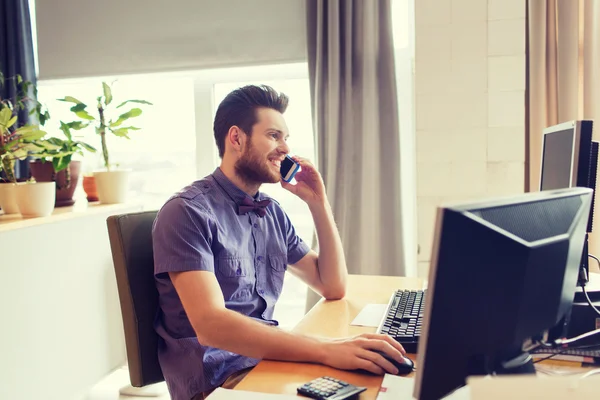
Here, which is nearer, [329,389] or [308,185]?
[329,389]

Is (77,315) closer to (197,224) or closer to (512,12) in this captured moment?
(197,224)

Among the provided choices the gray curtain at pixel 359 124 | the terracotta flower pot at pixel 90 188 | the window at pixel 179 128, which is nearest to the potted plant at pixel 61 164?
the terracotta flower pot at pixel 90 188

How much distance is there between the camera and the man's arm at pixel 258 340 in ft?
3.23

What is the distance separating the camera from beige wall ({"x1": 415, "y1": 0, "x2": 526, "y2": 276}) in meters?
2.20

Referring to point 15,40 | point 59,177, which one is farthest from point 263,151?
point 15,40

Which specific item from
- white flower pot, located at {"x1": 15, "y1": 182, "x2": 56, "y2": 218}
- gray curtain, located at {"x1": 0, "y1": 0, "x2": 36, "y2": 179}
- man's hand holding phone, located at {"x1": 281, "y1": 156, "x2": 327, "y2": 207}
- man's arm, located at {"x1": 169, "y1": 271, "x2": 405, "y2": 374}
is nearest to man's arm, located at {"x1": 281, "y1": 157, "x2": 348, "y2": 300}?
man's hand holding phone, located at {"x1": 281, "y1": 156, "x2": 327, "y2": 207}

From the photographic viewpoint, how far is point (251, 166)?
4.93 ft

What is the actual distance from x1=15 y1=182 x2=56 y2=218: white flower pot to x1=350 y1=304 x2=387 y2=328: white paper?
1442mm

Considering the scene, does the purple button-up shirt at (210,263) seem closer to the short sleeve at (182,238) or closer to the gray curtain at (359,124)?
the short sleeve at (182,238)

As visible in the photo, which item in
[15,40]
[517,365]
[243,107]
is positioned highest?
[15,40]

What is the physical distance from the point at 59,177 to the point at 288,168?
1394 mm

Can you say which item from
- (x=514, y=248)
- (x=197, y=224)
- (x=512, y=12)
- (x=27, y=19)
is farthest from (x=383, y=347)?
(x=27, y=19)

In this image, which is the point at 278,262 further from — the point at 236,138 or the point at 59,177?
the point at 59,177

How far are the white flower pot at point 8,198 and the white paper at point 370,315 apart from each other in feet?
5.32
